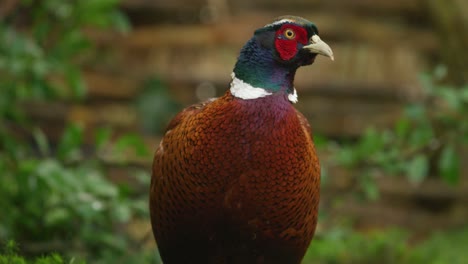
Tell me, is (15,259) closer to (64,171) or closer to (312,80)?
(64,171)

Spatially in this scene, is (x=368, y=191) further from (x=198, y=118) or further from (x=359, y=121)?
(x=359, y=121)

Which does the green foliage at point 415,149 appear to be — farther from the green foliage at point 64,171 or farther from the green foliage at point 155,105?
the green foliage at point 155,105

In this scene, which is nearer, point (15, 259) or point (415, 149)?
point (15, 259)

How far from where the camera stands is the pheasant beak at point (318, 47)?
8.73 ft

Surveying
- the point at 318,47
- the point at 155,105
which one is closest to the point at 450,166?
the point at 318,47

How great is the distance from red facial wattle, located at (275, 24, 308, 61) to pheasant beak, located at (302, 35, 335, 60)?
31mm

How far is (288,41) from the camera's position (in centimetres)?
269

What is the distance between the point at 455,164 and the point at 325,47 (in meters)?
1.74

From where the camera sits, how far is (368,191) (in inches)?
170

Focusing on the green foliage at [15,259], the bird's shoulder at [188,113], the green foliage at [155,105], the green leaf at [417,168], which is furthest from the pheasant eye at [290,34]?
the green foliage at [155,105]

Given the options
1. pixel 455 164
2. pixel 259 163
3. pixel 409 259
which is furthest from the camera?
pixel 409 259

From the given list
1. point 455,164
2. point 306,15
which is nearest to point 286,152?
point 455,164

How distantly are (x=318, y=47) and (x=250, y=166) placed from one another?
1.66ft

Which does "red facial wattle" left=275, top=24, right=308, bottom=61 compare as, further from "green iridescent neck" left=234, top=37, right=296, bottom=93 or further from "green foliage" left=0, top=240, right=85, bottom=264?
"green foliage" left=0, top=240, right=85, bottom=264
